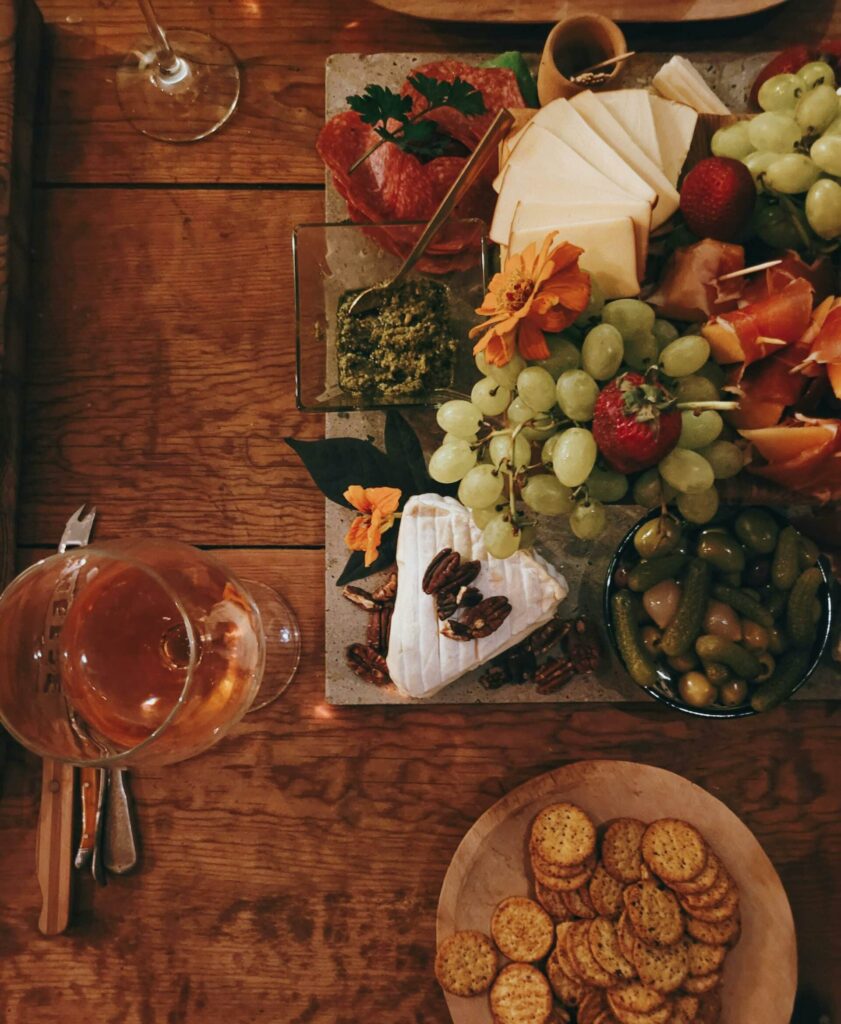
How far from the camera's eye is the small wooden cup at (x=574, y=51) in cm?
79

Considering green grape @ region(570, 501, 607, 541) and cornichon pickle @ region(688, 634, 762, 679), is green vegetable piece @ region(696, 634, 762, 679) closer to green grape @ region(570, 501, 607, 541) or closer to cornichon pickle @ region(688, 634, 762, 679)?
cornichon pickle @ region(688, 634, 762, 679)

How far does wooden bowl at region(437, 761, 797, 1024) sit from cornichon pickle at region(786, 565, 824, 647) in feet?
0.61

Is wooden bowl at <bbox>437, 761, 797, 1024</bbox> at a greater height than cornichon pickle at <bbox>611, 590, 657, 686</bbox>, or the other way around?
cornichon pickle at <bbox>611, 590, 657, 686</bbox>

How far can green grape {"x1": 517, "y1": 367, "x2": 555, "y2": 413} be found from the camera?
0.65 m

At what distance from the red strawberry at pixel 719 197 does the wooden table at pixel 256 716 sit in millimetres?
322

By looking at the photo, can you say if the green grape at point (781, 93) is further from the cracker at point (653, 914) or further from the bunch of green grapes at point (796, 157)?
the cracker at point (653, 914)

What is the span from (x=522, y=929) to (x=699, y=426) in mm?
518

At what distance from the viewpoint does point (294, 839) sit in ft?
2.90

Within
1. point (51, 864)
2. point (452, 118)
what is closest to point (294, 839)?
point (51, 864)

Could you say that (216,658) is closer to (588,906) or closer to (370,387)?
(370,387)

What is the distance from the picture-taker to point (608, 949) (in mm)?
802

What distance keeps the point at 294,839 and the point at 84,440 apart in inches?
18.7

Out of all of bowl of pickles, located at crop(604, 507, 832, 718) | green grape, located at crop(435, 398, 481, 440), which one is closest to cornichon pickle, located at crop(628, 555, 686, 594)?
bowl of pickles, located at crop(604, 507, 832, 718)

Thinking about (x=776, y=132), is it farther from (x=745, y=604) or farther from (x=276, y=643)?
(x=276, y=643)
